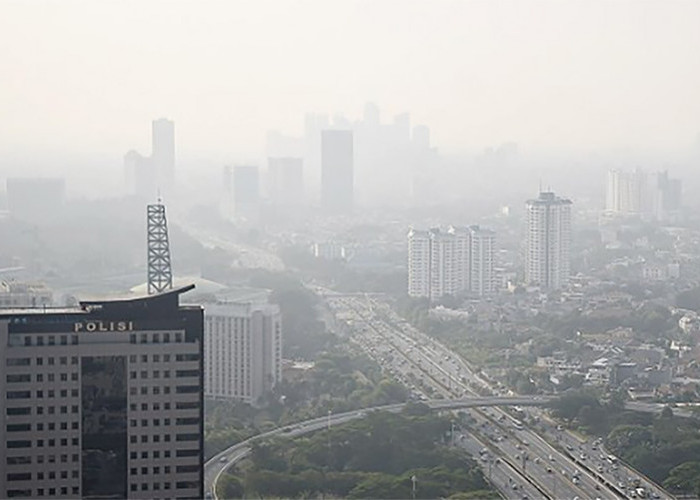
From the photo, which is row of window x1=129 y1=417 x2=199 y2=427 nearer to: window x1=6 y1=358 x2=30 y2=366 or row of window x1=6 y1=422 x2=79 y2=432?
row of window x1=6 y1=422 x2=79 y2=432

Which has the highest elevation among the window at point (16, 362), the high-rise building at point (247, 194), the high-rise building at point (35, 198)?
the high-rise building at point (247, 194)

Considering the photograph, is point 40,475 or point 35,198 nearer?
point 40,475

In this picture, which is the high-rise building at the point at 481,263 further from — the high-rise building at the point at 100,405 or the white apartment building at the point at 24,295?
the high-rise building at the point at 100,405

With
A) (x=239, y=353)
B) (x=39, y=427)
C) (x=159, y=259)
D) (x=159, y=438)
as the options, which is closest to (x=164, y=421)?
(x=159, y=438)

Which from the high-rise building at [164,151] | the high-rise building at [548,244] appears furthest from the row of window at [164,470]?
the high-rise building at [548,244]

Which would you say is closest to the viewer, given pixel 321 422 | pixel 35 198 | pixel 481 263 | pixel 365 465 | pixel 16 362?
pixel 16 362

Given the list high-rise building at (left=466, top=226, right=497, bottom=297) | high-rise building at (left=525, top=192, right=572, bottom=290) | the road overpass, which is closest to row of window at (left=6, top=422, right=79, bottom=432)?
the road overpass

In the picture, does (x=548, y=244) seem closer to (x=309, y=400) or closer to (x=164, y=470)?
(x=309, y=400)
